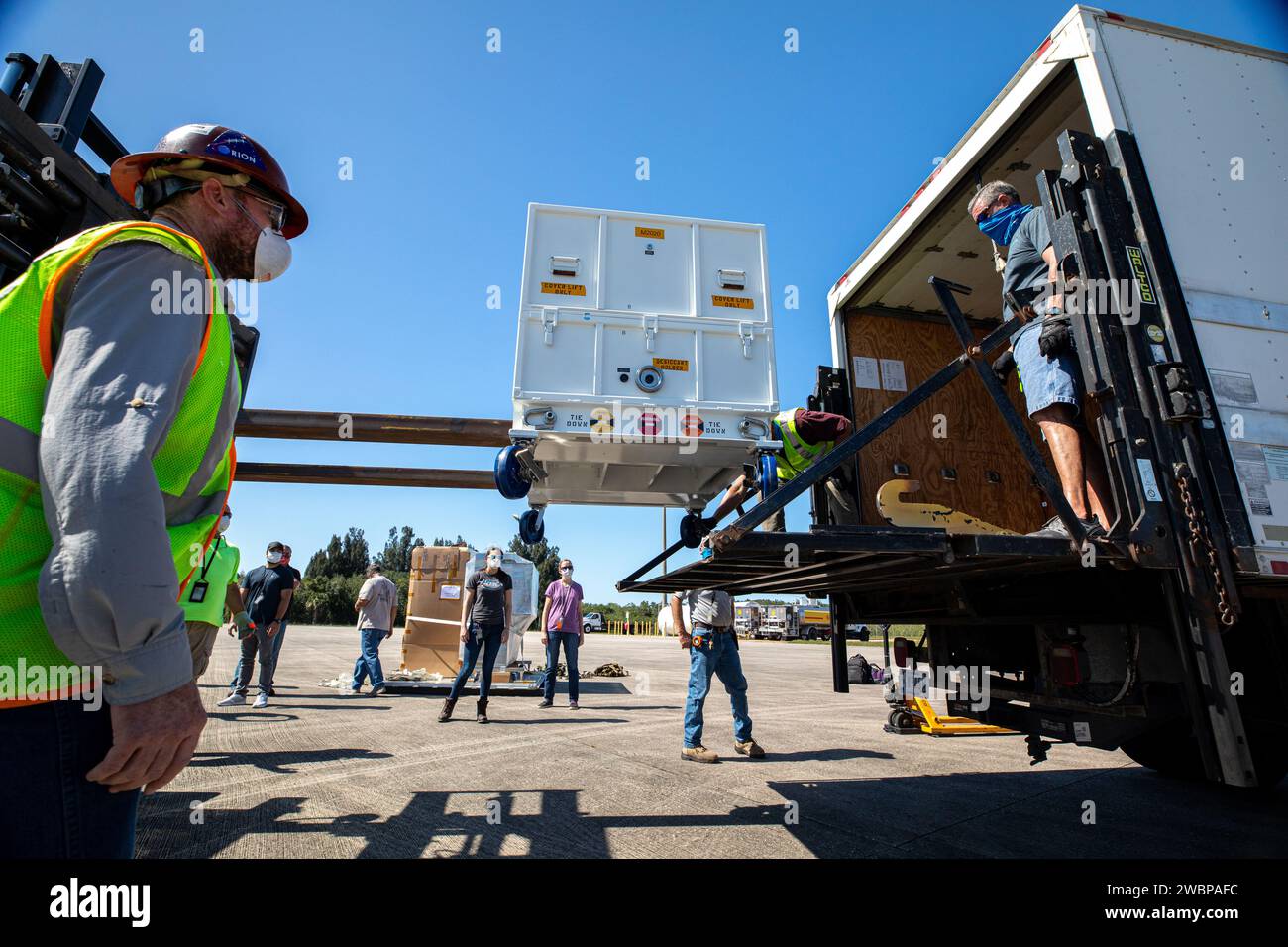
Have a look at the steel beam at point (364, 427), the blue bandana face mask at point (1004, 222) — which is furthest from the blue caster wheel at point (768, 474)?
the steel beam at point (364, 427)

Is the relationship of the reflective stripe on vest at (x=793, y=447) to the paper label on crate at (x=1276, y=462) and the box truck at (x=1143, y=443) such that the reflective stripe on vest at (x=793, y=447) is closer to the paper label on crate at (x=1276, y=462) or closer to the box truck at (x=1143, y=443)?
the box truck at (x=1143, y=443)

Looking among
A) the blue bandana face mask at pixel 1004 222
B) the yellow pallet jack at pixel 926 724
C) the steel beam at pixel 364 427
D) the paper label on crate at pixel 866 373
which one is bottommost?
the yellow pallet jack at pixel 926 724

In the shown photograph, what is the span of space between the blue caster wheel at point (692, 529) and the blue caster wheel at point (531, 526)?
44.3 inches

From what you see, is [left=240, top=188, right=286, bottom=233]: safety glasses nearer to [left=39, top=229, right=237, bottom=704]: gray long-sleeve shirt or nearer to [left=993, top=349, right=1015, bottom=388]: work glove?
[left=39, top=229, right=237, bottom=704]: gray long-sleeve shirt

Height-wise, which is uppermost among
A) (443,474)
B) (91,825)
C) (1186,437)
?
(443,474)

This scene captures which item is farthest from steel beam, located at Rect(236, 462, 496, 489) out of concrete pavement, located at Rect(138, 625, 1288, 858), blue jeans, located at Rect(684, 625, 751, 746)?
blue jeans, located at Rect(684, 625, 751, 746)

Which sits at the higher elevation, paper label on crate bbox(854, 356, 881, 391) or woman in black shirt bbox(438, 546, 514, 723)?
paper label on crate bbox(854, 356, 881, 391)

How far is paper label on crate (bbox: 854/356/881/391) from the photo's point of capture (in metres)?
5.29

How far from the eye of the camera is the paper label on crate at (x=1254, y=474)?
8.86ft

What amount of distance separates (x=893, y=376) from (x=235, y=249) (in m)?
4.94
